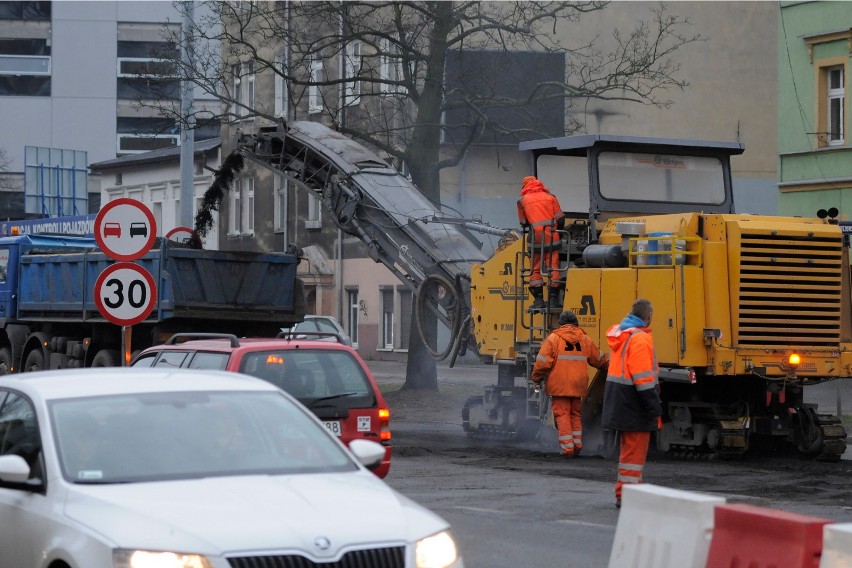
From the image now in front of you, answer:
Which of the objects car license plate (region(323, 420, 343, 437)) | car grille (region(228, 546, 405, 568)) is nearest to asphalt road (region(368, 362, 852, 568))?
car license plate (region(323, 420, 343, 437))

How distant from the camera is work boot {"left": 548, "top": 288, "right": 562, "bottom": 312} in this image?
59.0 feet

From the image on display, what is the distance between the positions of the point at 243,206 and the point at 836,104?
2629 centimetres

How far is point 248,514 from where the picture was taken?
20.8ft

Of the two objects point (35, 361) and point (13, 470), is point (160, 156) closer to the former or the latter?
point (35, 361)

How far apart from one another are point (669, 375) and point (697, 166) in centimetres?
385

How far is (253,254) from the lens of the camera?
74.7 ft

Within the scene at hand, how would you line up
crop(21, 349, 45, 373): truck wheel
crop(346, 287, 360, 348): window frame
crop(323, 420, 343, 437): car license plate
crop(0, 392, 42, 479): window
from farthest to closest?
crop(346, 287, 360, 348): window frame, crop(21, 349, 45, 373): truck wheel, crop(323, 420, 343, 437): car license plate, crop(0, 392, 42, 479): window

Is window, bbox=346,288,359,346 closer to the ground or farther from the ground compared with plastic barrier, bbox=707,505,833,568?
farther from the ground

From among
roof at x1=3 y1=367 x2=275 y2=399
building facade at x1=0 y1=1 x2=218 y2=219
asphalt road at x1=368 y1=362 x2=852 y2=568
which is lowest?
asphalt road at x1=368 y1=362 x2=852 y2=568

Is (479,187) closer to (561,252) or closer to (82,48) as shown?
(561,252)

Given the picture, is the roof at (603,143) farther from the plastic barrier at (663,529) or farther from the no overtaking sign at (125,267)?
the plastic barrier at (663,529)

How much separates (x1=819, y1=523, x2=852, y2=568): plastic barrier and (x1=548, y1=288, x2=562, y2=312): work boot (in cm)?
1146

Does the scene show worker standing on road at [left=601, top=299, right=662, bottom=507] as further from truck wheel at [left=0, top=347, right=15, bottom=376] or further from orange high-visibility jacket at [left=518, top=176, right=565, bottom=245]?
truck wheel at [left=0, top=347, right=15, bottom=376]

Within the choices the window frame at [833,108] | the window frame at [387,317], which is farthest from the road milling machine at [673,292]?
the window frame at [387,317]
